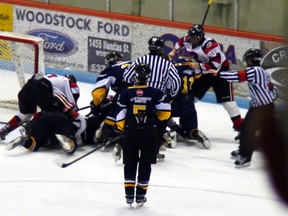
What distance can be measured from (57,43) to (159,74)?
13.0ft

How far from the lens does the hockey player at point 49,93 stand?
6402 mm

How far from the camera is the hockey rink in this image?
495 centimetres

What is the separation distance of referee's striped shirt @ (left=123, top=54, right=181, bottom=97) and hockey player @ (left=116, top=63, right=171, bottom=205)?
1230 mm

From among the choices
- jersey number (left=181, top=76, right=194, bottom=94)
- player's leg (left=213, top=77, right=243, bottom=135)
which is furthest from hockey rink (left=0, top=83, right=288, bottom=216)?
jersey number (left=181, top=76, right=194, bottom=94)

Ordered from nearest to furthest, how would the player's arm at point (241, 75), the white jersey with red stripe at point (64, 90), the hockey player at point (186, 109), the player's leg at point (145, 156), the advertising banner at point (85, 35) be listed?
the player's leg at point (145, 156) < the player's arm at point (241, 75) < the white jersey with red stripe at point (64, 90) < the hockey player at point (186, 109) < the advertising banner at point (85, 35)

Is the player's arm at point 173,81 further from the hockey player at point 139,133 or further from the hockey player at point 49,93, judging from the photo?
the hockey player at point 139,133

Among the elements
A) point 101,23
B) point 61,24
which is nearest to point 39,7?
point 61,24

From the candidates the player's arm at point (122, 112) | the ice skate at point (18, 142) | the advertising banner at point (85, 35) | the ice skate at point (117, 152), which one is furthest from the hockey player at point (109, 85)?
the advertising banner at point (85, 35)

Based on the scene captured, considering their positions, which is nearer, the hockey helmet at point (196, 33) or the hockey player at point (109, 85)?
Answer: the hockey player at point (109, 85)

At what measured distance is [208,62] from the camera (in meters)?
7.00

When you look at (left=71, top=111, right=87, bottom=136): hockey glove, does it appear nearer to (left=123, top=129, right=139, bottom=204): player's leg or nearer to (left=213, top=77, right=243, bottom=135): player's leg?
(left=213, top=77, right=243, bottom=135): player's leg

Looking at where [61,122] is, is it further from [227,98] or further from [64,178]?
[227,98]

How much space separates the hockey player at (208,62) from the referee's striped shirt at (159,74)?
2.22 ft

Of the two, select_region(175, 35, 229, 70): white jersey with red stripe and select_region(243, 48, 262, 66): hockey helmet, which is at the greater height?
select_region(243, 48, 262, 66): hockey helmet
